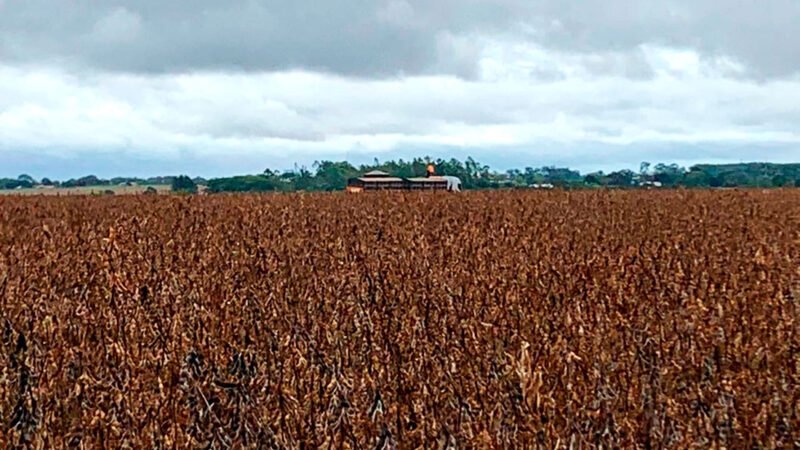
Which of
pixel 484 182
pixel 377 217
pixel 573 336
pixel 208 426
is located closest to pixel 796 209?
pixel 377 217

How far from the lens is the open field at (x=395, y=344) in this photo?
95.4 inches

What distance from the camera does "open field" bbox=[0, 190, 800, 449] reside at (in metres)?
2.42

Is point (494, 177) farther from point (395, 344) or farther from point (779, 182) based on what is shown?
point (395, 344)

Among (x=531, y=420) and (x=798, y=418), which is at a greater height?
(x=531, y=420)

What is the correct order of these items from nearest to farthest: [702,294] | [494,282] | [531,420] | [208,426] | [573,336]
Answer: [531,420] < [208,426] < [573,336] < [702,294] < [494,282]

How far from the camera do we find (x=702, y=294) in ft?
13.9

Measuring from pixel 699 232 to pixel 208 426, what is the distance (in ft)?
20.1

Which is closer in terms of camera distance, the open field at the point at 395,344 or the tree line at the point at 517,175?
the open field at the point at 395,344

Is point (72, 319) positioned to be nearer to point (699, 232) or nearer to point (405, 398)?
point (405, 398)

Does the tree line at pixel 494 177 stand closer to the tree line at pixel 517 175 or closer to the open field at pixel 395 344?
the tree line at pixel 517 175

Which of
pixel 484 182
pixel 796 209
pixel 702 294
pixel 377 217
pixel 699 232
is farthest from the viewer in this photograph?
pixel 484 182

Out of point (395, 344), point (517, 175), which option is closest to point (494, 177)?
point (517, 175)

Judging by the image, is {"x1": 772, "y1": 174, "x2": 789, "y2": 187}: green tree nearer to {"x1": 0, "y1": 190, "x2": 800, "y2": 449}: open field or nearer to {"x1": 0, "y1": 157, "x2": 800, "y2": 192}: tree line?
{"x1": 0, "y1": 157, "x2": 800, "y2": 192}: tree line

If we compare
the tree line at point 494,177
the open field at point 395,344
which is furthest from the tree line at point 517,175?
the open field at point 395,344
